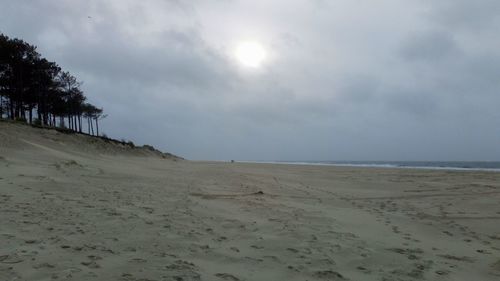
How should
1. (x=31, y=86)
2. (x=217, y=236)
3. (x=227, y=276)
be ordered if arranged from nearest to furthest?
(x=227, y=276) → (x=217, y=236) → (x=31, y=86)

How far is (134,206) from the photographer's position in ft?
22.5

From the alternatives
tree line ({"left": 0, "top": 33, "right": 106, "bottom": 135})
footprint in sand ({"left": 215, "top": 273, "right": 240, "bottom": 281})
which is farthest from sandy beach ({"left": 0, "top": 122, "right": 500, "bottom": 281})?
tree line ({"left": 0, "top": 33, "right": 106, "bottom": 135})

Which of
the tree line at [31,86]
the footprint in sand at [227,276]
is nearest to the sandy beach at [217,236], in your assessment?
the footprint in sand at [227,276]

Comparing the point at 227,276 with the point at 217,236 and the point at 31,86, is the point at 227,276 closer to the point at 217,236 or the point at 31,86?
the point at 217,236

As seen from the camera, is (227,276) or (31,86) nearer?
(227,276)

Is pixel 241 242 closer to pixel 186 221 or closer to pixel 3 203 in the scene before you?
pixel 186 221

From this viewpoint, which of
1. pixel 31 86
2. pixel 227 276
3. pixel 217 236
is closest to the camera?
pixel 227 276

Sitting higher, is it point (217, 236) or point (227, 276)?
point (217, 236)

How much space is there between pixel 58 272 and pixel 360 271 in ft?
10.9

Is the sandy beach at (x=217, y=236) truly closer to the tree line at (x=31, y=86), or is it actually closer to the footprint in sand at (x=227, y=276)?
the footprint in sand at (x=227, y=276)

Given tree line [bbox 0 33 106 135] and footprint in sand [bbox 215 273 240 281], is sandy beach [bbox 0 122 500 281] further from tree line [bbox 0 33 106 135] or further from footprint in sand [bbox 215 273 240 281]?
tree line [bbox 0 33 106 135]

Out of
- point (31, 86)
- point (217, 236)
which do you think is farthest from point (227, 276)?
point (31, 86)

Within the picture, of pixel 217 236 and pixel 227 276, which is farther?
pixel 217 236

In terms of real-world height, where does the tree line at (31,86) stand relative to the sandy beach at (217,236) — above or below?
above
